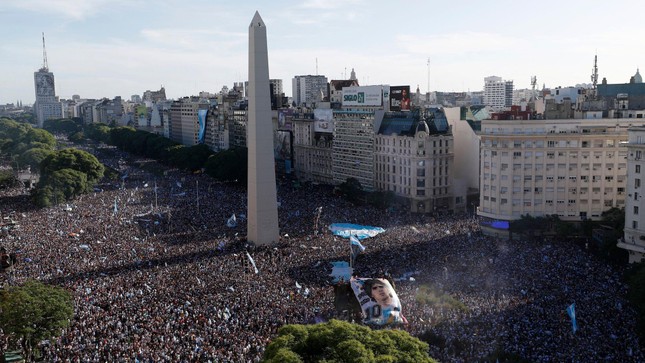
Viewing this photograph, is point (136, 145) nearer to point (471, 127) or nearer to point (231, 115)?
point (231, 115)

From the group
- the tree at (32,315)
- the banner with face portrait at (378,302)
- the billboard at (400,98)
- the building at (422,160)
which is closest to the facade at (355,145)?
the building at (422,160)

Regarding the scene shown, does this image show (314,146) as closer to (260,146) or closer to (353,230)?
(353,230)

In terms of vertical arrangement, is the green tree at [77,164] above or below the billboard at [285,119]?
below

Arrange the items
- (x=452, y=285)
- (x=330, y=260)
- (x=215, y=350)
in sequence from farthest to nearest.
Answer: (x=330, y=260)
(x=452, y=285)
(x=215, y=350)

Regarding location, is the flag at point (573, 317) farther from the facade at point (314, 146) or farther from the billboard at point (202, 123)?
the billboard at point (202, 123)

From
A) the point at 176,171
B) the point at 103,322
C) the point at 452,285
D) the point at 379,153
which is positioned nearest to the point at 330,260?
the point at 452,285

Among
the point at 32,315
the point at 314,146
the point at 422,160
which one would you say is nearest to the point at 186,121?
the point at 314,146

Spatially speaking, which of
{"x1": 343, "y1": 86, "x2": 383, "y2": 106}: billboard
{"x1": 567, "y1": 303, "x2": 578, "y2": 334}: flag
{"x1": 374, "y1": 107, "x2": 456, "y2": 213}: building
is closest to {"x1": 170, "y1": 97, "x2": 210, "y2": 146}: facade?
{"x1": 343, "y1": 86, "x2": 383, "y2": 106}: billboard

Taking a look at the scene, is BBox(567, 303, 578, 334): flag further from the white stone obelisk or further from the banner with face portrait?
the white stone obelisk
